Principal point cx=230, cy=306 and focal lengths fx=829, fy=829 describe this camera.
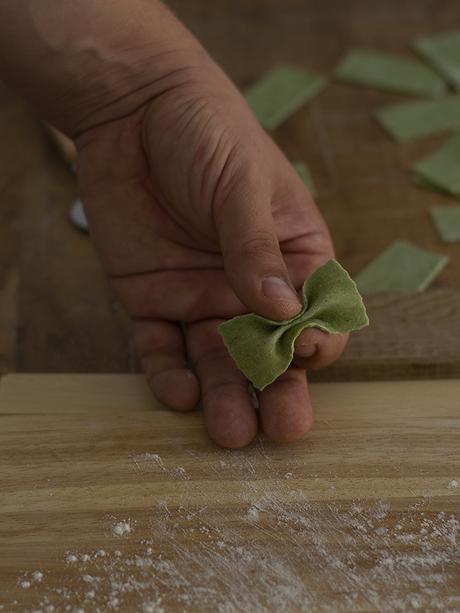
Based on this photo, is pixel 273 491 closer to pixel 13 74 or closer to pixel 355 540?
pixel 355 540

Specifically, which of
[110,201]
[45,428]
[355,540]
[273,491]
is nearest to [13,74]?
[110,201]

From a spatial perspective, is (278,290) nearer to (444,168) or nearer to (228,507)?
(228,507)

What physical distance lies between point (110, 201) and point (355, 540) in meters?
0.77

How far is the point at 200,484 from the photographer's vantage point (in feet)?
3.72

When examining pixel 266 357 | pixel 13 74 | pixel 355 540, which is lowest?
pixel 355 540

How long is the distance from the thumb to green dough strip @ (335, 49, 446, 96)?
108cm

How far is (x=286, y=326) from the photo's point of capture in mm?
1111

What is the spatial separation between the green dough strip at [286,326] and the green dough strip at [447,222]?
0.65 metres

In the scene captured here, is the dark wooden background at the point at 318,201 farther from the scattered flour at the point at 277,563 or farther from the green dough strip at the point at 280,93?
the scattered flour at the point at 277,563

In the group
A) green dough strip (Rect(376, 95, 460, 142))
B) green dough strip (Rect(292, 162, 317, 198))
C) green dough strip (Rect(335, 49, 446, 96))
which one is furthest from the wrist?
green dough strip (Rect(335, 49, 446, 96))

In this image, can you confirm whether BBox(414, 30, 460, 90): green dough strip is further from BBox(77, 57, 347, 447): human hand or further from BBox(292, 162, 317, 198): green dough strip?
BBox(77, 57, 347, 447): human hand

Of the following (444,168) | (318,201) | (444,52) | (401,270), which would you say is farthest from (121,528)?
(444,52)

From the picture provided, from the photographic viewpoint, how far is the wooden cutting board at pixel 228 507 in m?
1.00

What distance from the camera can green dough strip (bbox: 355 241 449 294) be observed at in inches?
62.9
